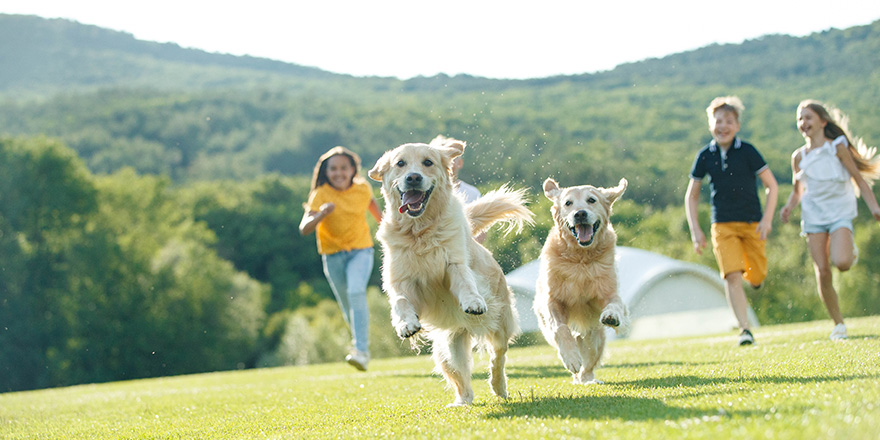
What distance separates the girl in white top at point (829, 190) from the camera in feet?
26.0

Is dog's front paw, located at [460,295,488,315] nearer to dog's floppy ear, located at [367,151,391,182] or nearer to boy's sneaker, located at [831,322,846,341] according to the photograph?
dog's floppy ear, located at [367,151,391,182]

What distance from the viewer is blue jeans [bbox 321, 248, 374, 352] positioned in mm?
9164

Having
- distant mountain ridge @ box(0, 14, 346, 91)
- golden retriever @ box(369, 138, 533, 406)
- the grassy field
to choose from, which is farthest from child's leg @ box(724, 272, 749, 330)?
distant mountain ridge @ box(0, 14, 346, 91)

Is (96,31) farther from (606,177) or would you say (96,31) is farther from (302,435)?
(302,435)

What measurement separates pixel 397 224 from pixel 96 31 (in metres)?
117

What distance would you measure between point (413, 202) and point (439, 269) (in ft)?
1.55

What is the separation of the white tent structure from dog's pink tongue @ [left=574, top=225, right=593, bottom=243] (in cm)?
2199

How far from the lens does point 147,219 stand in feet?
154

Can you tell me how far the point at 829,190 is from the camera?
808 centimetres

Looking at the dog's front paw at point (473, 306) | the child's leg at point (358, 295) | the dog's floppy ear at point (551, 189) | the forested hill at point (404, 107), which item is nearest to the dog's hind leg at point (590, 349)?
the dog's floppy ear at point (551, 189)

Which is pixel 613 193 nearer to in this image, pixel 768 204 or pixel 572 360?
pixel 572 360

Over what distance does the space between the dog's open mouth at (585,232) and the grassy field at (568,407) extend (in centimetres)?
106

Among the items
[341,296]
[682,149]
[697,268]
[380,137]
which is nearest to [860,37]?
[682,149]

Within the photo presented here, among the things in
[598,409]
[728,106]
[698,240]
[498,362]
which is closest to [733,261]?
[698,240]
